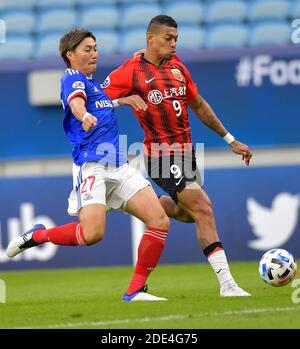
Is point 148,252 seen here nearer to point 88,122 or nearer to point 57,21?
point 88,122

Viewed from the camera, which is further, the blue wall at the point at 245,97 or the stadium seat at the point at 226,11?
the stadium seat at the point at 226,11

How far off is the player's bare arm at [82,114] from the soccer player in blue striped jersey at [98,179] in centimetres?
16

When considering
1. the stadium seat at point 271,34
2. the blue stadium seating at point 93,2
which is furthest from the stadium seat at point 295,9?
the blue stadium seating at point 93,2

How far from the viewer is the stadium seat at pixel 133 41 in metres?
14.6

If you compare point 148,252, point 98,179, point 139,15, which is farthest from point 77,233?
point 139,15

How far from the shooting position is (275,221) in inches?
506

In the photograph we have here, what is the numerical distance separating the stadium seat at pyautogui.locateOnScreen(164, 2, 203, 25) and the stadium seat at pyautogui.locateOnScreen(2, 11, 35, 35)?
2.05 meters

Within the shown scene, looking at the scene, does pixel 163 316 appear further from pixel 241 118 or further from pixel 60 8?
pixel 60 8

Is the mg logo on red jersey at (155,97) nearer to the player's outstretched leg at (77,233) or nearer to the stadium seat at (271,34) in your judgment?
the player's outstretched leg at (77,233)

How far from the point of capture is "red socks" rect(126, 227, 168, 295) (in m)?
8.16

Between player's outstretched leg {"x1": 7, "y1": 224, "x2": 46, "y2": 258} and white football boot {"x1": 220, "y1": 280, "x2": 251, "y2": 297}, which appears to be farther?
player's outstretched leg {"x1": 7, "y1": 224, "x2": 46, "y2": 258}

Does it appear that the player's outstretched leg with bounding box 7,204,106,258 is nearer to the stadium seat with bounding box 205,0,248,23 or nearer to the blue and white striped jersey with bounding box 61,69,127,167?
the blue and white striped jersey with bounding box 61,69,127,167

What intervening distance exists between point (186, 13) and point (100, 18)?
1272mm

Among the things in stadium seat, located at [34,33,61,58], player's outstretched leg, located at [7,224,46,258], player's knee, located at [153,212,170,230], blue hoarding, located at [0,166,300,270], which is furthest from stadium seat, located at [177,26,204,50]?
player's knee, located at [153,212,170,230]
